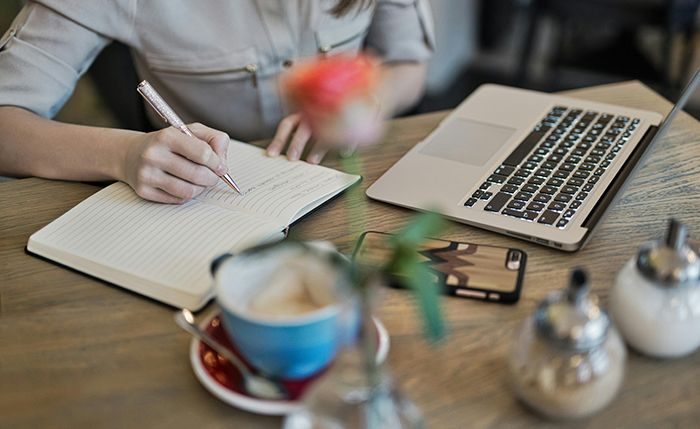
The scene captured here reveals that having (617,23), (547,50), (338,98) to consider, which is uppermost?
(338,98)

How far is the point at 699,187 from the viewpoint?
26.5 inches

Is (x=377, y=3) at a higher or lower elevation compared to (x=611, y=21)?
higher

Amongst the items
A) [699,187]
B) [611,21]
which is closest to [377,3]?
[699,187]

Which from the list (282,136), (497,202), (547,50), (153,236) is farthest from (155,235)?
(547,50)

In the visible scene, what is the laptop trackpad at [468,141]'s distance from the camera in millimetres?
736

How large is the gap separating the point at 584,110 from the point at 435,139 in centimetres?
23

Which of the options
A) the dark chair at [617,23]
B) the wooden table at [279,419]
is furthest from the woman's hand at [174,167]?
the dark chair at [617,23]

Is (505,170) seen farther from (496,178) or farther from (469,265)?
(469,265)

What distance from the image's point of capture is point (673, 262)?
0.41 m

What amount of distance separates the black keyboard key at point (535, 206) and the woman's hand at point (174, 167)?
34cm

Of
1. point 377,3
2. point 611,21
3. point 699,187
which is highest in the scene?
point 377,3

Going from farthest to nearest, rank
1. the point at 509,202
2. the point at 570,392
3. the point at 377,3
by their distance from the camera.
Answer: the point at 377,3, the point at 509,202, the point at 570,392

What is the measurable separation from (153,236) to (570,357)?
16.6 inches

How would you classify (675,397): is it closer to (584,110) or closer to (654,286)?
(654,286)
